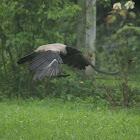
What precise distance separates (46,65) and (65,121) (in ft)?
3.74

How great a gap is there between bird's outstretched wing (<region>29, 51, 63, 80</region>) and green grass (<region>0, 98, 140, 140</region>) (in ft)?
2.58

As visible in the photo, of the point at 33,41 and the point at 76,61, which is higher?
the point at 33,41

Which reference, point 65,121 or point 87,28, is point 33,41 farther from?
point 65,121

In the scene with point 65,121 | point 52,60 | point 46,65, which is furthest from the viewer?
point 65,121

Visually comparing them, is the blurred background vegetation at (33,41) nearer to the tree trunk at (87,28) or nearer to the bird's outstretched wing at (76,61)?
the tree trunk at (87,28)

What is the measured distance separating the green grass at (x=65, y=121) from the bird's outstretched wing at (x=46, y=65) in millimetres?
787

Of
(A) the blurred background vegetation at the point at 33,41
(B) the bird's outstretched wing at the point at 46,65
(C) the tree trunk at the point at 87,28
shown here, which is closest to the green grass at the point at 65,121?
(A) the blurred background vegetation at the point at 33,41

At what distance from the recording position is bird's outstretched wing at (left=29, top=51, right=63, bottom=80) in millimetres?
4039

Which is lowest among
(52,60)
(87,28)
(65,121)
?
(65,121)

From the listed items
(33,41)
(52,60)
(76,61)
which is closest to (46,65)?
(52,60)

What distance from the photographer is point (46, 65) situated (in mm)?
4348

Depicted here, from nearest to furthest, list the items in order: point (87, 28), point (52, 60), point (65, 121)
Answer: point (52, 60) < point (65, 121) < point (87, 28)

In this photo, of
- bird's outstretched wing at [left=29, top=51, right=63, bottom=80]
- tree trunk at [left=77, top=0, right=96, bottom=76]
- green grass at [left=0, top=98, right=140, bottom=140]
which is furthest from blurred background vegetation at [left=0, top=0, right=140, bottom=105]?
bird's outstretched wing at [left=29, top=51, right=63, bottom=80]

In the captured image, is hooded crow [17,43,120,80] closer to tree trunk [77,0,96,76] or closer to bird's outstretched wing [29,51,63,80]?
bird's outstretched wing [29,51,63,80]
